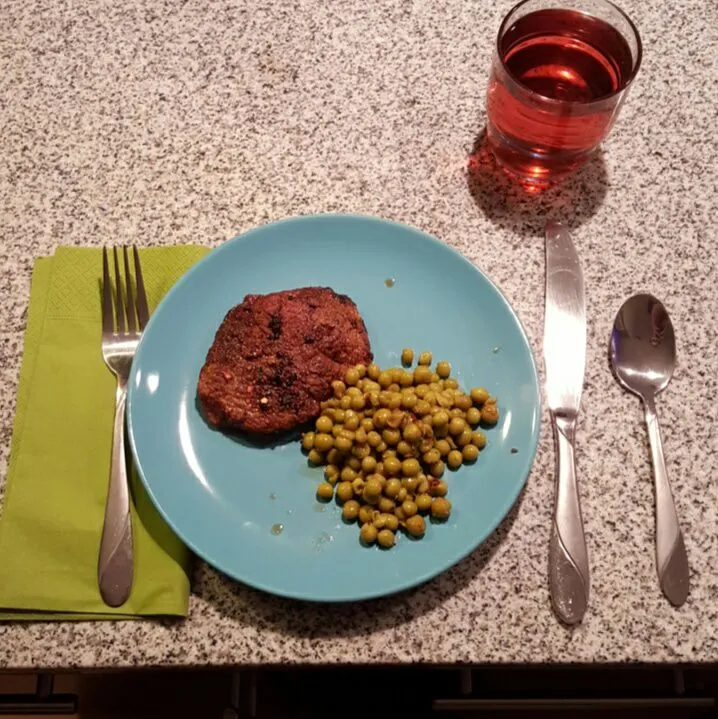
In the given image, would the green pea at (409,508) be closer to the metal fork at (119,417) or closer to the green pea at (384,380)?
the green pea at (384,380)

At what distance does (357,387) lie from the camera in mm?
1005

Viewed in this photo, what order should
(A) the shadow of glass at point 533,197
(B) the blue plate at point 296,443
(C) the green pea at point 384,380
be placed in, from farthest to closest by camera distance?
(A) the shadow of glass at point 533,197 < (C) the green pea at point 384,380 < (B) the blue plate at point 296,443

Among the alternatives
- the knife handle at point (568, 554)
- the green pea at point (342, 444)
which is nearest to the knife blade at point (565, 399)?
the knife handle at point (568, 554)

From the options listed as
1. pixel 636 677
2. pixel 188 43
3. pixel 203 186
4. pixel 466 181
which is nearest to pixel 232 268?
pixel 203 186

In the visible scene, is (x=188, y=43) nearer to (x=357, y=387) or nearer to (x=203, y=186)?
(x=203, y=186)

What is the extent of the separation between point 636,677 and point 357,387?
0.85 meters

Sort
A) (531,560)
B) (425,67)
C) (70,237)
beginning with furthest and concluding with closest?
(425,67) < (70,237) < (531,560)

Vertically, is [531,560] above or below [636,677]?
above

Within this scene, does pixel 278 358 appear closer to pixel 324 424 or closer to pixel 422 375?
pixel 324 424

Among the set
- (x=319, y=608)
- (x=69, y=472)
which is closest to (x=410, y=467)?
(x=319, y=608)

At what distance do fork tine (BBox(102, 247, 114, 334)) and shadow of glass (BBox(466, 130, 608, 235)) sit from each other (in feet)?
2.23

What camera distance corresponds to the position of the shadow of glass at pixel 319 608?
95 cm

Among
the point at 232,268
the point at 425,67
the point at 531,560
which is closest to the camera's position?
the point at 531,560

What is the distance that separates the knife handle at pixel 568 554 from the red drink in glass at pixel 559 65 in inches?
21.3
